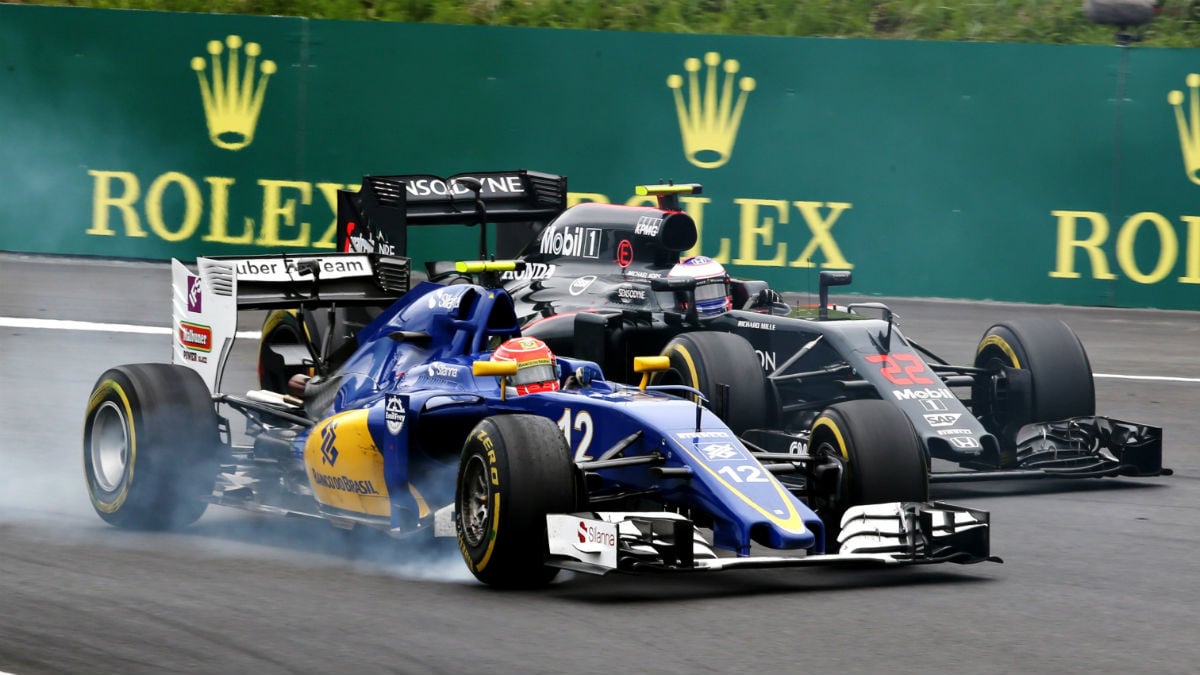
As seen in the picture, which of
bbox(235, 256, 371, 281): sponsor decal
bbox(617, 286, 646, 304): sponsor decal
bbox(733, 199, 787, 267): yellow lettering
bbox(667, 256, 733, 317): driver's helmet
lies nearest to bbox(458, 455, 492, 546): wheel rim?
bbox(235, 256, 371, 281): sponsor decal

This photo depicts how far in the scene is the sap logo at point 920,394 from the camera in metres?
10.9

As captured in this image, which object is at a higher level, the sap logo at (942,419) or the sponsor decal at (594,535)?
the sap logo at (942,419)

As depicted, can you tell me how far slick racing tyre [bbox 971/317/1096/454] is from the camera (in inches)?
456

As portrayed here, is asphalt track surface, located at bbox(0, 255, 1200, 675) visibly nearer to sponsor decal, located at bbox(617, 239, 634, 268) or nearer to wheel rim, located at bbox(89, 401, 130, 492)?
wheel rim, located at bbox(89, 401, 130, 492)

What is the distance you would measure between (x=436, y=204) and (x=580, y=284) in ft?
4.31

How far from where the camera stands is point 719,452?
8.37 meters

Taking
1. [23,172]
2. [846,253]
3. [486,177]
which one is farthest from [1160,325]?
A: [23,172]

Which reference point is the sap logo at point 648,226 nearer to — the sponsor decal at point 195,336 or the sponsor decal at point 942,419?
the sponsor decal at point 942,419

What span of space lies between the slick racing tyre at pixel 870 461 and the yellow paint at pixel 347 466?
7.03 feet

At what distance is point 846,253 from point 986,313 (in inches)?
59.5

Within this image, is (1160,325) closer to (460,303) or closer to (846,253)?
(846,253)

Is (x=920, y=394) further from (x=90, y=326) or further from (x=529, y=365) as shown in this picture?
(x=90, y=326)

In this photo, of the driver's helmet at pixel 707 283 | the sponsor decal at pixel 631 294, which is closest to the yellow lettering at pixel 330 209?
the sponsor decal at pixel 631 294

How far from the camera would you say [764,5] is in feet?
71.3
